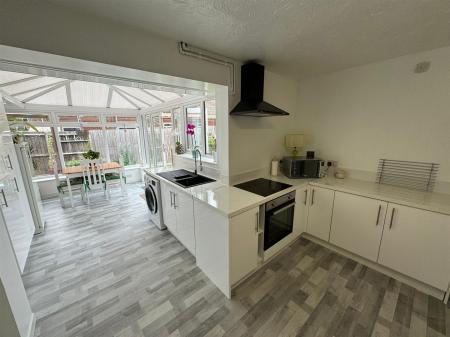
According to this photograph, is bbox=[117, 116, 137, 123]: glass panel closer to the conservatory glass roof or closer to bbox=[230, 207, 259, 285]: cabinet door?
the conservatory glass roof

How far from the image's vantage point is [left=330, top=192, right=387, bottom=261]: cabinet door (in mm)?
1828

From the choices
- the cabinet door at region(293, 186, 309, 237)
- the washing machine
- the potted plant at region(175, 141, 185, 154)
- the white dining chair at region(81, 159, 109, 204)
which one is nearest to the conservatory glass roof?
the potted plant at region(175, 141, 185, 154)

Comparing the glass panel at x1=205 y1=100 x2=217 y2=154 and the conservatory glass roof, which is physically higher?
Answer: the conservatory glass roof

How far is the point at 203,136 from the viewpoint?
9.94 feet

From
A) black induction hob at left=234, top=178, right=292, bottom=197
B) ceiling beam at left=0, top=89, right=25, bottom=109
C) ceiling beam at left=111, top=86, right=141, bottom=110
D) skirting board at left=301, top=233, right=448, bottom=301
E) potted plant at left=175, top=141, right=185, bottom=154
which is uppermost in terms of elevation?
ceiling beam at left=111, top=86, right=141, bottom=110

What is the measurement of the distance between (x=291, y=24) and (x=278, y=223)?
1858 mm

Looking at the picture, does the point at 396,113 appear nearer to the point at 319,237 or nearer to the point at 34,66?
the point at 319,237

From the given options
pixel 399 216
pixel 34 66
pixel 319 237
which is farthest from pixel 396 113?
pixel 34 66

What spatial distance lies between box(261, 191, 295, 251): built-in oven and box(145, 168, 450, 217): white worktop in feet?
0.31

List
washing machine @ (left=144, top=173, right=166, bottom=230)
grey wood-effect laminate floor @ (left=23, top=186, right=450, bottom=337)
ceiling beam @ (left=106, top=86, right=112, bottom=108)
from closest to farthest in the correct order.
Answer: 1. grey wood-effect laminate floor @ (left=23, top=186, right=450, bottom=337)
2. washing machine @ (left=144, top=173, right=166, bottom=230)
3. ceiling beam @ (left=106, top=86, right=112, bottom=108)

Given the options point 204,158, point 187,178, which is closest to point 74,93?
point 204,158

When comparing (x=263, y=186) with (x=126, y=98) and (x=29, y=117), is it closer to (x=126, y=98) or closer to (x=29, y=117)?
(x=126, y=98)

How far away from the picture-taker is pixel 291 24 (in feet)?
4.41

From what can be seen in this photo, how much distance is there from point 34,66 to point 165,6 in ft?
3.84
